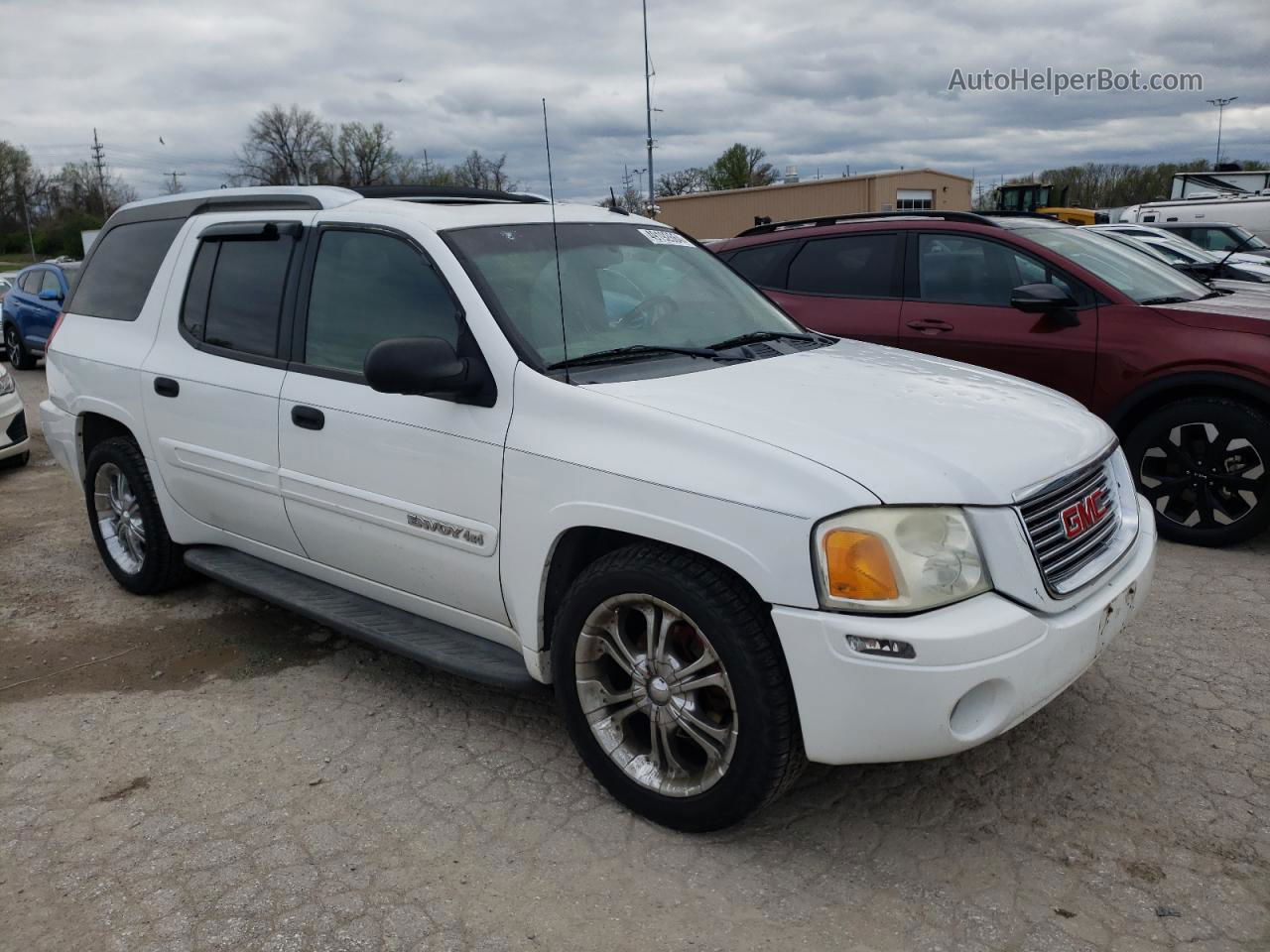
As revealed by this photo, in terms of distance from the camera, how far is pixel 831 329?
666 cm

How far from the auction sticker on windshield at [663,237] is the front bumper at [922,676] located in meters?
2.09

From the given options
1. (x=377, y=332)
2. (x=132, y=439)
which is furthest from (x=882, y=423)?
(x=132, y=439)

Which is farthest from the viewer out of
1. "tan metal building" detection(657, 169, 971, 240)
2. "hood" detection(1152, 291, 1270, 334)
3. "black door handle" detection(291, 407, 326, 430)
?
"tan metal building" detection(657, 169, 971, 240)

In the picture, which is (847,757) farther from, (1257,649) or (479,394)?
(1257,649)

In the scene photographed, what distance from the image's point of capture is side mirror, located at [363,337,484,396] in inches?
121

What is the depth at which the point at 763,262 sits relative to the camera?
7184 millimetres

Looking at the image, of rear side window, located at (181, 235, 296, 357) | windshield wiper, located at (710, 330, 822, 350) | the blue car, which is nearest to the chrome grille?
windshield wiper, located at (710, 330, 822, 350)

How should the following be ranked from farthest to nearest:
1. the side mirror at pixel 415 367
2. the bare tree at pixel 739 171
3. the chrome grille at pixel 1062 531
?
the bare tree at pixel 739 171
the side mirror at pixel 415 367
the chrome grille at pixel 1062 531

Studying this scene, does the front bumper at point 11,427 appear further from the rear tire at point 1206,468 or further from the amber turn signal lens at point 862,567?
the rear tire at point 1206,468

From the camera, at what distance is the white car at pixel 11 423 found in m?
8.14

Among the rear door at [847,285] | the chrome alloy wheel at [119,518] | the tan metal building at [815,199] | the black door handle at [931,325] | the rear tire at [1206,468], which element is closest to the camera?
the chrome alloy wheel at [119,518]

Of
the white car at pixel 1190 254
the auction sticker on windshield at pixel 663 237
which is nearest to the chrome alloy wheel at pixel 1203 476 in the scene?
the auction sticker on windshield at pixel 663 237

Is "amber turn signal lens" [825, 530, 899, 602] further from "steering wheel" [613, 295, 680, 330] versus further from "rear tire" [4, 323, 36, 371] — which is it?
"rear tire" [4, 323, 36, 371]

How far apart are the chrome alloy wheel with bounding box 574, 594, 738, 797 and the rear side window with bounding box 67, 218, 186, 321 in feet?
10.0
